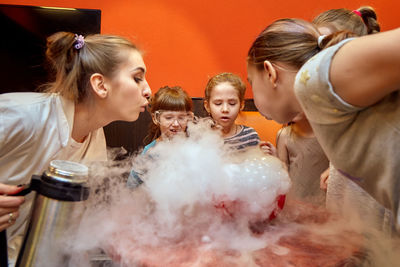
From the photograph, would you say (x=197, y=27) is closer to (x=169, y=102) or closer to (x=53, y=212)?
(x=169, y=102)

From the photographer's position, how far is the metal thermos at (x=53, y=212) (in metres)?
0.55

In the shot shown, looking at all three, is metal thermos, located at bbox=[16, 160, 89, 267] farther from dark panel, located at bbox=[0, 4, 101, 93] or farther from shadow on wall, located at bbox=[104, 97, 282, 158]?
dark panel, located at bbox=[0, 4, 101, 93]

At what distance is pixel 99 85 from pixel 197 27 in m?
1.40

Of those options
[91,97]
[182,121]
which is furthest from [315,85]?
[182,121]

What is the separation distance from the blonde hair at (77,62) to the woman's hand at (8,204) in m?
0.51

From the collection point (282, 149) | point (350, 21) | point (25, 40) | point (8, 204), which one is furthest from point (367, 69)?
point (25, 40)

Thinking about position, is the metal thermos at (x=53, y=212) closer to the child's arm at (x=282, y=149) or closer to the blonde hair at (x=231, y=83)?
the child's arm at (x=282, y=149)

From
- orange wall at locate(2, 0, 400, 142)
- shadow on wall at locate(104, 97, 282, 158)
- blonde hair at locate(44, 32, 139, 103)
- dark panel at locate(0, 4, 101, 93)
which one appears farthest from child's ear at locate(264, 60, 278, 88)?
dark panel at locate(0, 4, 101, 93)

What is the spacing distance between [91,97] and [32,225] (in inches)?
25.3

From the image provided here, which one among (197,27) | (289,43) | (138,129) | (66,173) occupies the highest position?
(197,27)

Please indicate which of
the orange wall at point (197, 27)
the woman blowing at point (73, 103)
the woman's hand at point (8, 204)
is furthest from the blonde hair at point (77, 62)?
the orange wall at point (197, 27)

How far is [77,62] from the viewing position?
1.12m

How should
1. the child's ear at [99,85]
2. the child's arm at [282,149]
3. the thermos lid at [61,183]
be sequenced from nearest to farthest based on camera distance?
the thermos lid at [61,183] < the child's ear at [99,85] < the child's arm at [282,149]

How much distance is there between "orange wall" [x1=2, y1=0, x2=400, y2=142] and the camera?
Result: 221cm
